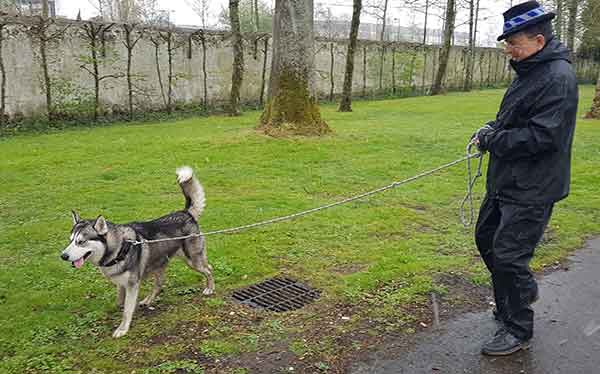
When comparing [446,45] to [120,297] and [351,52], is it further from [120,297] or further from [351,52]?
[120,297]

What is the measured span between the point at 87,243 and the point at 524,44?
11.8ft

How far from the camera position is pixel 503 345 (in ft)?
13.1

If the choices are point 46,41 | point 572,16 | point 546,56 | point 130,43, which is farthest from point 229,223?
point 572,16

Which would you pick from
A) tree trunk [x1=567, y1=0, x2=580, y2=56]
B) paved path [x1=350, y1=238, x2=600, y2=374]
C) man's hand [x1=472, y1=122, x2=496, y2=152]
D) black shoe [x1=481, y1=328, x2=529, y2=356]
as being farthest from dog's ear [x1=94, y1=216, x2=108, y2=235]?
tree trunk [x1=567, y1=0, x2=580, y2=56]

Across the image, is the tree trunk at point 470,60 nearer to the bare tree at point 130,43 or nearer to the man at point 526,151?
the bare tree at point 130,43

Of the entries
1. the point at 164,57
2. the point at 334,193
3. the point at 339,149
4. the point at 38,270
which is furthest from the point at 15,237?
the point at 164,57

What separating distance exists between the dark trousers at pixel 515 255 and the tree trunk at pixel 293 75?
9296 millimetres

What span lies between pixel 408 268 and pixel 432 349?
5.23 feet

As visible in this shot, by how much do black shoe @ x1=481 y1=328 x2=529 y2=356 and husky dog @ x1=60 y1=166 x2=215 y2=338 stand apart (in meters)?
2.55

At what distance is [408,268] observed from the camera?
18.4 ft

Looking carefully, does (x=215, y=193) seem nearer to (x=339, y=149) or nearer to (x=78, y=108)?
(x=339, y=149)

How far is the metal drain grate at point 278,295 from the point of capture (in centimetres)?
486

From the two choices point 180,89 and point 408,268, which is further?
point 180,89

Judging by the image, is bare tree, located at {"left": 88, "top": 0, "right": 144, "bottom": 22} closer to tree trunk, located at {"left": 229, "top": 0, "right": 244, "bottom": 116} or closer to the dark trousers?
tree trunk, located at {"left": 229, "top": 0, "right": 244, "bottom": 116}
